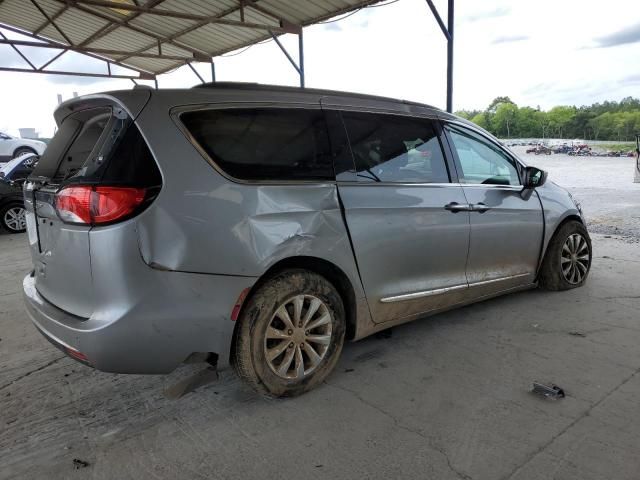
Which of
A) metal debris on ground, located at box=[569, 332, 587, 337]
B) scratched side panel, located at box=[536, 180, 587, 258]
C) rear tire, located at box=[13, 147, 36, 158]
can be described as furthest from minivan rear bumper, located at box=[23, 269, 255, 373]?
rear tire, located at box=[13, 147, 36, 158]

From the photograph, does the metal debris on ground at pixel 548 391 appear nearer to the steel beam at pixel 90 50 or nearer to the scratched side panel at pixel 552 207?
the scratched side panel at pixel 552 207

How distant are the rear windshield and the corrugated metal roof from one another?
8366 millimetres

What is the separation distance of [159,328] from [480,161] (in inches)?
112

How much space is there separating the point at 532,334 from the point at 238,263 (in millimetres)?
2481

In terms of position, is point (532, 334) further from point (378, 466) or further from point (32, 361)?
point (32, 361)

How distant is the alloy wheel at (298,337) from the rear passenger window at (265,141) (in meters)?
0.73

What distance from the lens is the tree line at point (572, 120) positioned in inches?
2157

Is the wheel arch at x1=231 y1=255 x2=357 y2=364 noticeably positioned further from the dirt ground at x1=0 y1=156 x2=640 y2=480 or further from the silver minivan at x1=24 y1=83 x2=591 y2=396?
the dirt ground at x1=0 y1=156 x2=640 y2=480

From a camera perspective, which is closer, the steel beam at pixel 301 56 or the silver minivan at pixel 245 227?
the silver minivan at pixel 245 227

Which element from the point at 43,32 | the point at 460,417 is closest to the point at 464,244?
the point at 460,417

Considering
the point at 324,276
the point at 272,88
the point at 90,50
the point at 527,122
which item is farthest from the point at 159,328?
the point at 527,122

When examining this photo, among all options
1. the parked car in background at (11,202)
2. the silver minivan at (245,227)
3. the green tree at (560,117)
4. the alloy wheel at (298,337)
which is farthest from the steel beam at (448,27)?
the green tree at (560,117)

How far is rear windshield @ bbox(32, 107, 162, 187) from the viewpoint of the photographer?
2268mm

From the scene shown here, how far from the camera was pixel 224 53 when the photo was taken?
1561 cm
